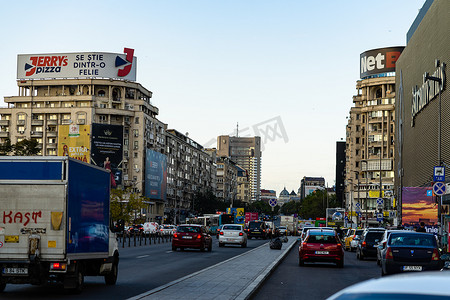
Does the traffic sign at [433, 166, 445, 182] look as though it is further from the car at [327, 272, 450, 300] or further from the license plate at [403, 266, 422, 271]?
the car at [327, 272, 450, 300]

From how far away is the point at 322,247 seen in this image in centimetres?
2634

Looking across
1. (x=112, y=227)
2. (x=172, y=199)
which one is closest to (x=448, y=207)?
(x=112, y=227)

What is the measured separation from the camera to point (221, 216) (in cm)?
9481

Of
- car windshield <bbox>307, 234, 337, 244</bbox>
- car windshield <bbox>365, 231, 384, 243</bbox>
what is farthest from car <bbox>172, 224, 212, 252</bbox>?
car windshield <bbox>307, 234, 337, 244</bbox>

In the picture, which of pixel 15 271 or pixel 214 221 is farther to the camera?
pixel 214 221

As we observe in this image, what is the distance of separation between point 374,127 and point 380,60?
13.3 m

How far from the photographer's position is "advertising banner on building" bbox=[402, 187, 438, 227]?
1973 inches

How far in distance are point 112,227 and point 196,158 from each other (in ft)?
516

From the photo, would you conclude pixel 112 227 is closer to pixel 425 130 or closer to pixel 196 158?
pixel 425 130

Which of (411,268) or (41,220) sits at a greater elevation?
(41,220)

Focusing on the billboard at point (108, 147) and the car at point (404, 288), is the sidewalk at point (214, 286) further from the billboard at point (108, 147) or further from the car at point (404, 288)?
the billboard at point (108, 147)

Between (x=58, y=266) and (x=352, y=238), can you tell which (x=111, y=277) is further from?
(x=352, y=238)

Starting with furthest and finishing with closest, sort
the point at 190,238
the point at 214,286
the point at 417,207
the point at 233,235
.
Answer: the point at 417,207 < the point at 233,235 < the point at 190,238 < the point at 214,286

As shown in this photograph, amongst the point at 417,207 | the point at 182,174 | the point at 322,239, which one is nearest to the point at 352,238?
the point at 417,207
